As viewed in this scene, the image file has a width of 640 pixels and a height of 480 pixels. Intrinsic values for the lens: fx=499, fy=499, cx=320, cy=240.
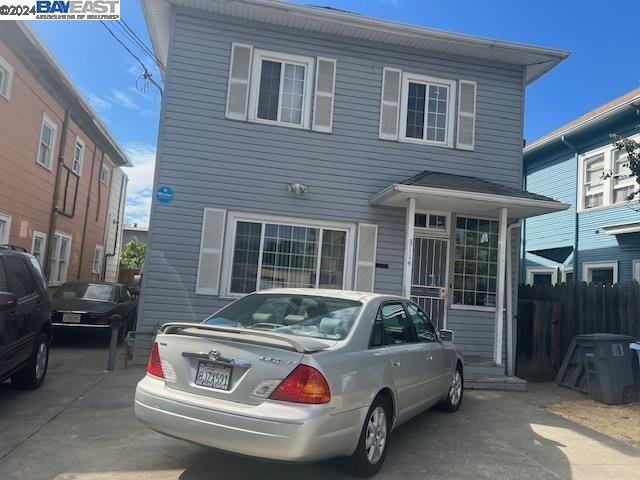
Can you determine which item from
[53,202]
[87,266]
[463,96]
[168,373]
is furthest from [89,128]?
[168,373]

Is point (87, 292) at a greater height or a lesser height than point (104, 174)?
lesser

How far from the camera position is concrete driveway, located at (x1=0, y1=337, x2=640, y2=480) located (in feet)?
13.3

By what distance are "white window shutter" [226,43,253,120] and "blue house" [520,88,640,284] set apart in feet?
28.2

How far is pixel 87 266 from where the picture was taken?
58.9 feet

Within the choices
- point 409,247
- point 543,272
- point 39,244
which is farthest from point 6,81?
point 543,272

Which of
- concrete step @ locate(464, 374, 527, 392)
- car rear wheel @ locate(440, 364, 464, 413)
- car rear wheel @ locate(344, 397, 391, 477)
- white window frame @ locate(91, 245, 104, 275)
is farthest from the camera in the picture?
white window frame @ locate(91, 245, 104, 275)

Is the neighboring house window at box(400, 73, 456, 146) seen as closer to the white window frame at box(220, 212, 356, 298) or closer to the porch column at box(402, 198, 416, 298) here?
the porch column at box(402, 198, 416, 298)

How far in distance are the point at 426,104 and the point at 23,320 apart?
786cm

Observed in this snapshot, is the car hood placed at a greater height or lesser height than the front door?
lesser

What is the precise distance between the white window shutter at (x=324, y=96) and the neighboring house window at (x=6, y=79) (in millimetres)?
6712

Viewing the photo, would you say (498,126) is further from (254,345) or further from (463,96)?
(254,345)

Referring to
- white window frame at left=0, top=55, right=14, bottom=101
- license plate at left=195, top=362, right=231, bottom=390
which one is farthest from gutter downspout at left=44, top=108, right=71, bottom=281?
license plate at left=195, top=362, right=231, bottom=390

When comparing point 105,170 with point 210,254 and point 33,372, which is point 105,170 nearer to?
point 210,254

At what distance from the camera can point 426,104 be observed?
9.98 meters
